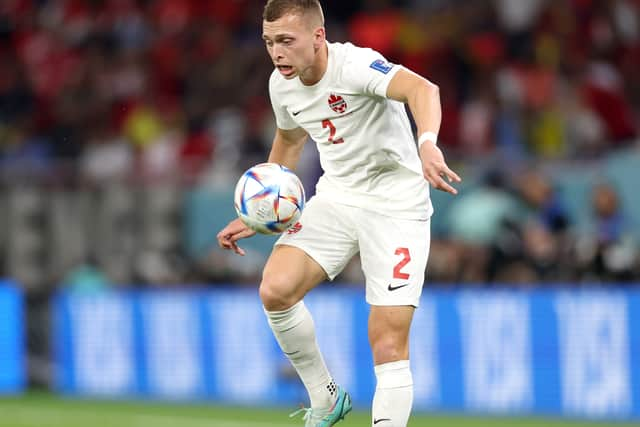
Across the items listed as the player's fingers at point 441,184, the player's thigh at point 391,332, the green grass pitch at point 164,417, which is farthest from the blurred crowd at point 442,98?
the player's fingers at point 441,184

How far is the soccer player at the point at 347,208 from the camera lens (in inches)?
293

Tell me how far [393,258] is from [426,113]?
0.90 metres

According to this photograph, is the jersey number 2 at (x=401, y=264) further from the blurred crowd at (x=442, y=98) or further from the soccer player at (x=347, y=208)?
the blurred crowd at (x=442, y=98)

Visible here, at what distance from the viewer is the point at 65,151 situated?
1558cm

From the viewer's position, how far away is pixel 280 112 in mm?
7898

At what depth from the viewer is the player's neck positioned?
753 cm

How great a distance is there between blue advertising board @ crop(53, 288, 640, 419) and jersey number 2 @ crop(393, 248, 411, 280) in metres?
5.03

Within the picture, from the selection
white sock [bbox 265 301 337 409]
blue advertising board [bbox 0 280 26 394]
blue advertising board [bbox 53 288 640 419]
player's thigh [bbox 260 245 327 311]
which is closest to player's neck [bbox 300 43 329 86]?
player's thigh [bbox 260 245 327 311]

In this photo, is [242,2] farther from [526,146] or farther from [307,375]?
[307,375]

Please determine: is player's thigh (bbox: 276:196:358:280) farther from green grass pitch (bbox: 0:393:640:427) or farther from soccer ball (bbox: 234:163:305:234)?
green grass pitch (bbox: 0:393:640:427)

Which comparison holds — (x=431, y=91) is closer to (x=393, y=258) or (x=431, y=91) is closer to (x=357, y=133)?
(x=357, y=133)

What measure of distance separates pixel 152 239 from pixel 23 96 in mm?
3608

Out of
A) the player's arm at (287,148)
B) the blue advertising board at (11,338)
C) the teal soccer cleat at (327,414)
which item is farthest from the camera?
the blue advertising board at (11,338)

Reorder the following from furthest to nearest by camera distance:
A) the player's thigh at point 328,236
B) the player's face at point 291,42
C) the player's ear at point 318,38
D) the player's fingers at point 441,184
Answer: the player's thigh at point 328,236 → the player's ear at point 318,38 → the player's face at point 291,42 → the player's fingers at point 441,184
